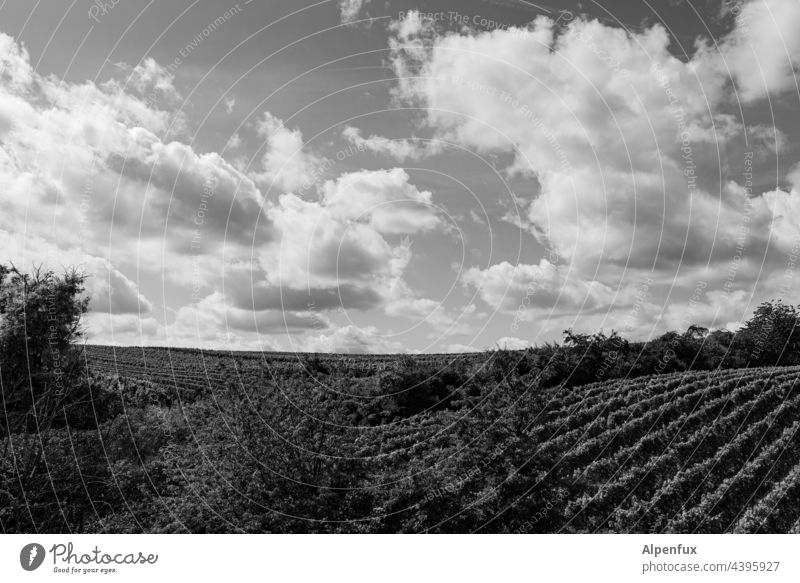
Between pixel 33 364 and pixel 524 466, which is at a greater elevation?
pixel 33 364

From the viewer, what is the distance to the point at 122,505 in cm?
1848

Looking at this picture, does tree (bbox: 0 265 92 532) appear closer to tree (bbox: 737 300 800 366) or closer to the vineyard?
the vineyard

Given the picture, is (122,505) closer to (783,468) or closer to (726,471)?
(726,471)

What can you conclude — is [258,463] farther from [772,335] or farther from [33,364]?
[772,335]
